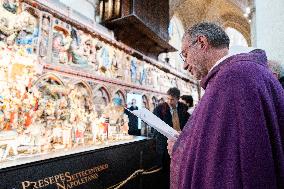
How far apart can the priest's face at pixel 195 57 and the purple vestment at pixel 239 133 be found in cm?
37

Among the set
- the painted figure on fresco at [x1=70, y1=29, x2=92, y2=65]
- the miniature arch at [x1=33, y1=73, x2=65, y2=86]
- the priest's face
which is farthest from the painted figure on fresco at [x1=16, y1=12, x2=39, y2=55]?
the priest's face

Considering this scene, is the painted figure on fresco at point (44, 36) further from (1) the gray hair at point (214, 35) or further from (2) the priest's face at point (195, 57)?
(1) the gray hair at point (214, 35)

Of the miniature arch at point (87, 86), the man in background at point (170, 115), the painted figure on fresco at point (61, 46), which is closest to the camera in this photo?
the man in background at point (170, 115)

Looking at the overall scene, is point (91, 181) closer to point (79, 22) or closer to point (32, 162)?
point (32, 162)

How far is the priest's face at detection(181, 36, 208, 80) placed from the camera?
1.65m

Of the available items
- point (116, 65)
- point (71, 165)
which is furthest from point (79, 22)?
point (71, 165)

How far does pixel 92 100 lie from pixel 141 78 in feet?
9.40

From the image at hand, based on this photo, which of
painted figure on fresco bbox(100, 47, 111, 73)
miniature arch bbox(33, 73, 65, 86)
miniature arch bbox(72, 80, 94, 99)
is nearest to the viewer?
miniature arch bbox(33, 73, 65, 86)

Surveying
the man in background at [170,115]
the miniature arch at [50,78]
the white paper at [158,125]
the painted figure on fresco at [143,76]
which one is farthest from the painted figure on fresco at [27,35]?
the painted figure on fresco at [143,76]

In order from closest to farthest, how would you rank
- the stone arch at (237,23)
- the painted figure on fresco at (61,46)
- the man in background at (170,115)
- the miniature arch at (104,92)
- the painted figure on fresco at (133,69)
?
the man in background at (170,115) → the painted figure on fresco at (61,46) → the miniature arch at (104,92) → the painted figure on fresco at (133,69) → the stone arch at (237,23)

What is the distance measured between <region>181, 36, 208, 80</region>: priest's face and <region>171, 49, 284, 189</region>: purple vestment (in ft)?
1.20

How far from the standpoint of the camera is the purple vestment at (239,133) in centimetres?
107

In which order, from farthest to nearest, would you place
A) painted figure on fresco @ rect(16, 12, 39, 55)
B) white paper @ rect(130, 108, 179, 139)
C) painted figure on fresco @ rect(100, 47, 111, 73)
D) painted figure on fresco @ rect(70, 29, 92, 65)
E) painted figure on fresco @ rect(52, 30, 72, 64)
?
painted figure on fresco @ rect(100, 47, 111, 73)
painted figure on fresco @ rect(70, 29, 92, 65)
painted figure on fresco @ rect(52, 30, 72, 64)
painted figure on fresco @ rect(16, 12, 39, 55)
white paper @ rect(130, 108, 179, 139)

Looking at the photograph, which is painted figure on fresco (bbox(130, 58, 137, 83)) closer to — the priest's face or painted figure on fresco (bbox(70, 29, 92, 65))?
painted figure on fresco (bbox(70, 29, 92, 65))
